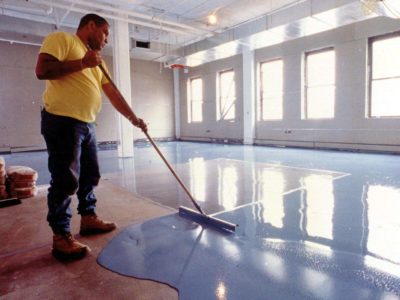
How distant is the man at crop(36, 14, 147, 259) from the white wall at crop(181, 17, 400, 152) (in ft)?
21.0

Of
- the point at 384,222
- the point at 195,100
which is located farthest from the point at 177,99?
the point at 384,222

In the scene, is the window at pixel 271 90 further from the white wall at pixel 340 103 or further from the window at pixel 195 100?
the window at pixel 195 100

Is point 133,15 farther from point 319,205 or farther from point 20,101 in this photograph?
point 319,205

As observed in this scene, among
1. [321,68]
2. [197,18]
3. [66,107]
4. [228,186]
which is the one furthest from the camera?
[197,18]

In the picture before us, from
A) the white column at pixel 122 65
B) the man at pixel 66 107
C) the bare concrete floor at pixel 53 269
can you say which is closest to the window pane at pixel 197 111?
the white column at pixel 122 65

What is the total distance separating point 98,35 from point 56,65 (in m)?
0.39

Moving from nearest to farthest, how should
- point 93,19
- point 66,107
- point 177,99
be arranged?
point 66,107
point 93,19
point 177,99

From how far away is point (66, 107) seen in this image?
66.0 inches

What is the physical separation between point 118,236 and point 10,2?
22.3 feet

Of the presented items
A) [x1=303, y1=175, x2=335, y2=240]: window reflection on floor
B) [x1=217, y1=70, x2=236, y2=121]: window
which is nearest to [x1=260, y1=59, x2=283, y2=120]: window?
[x1=217, y1=70, x2=236, y2=121]: window

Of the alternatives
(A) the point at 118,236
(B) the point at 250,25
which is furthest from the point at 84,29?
(B) the point at 250,25

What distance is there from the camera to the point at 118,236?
2029 mm

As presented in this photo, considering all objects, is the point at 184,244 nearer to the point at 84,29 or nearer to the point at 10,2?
the point at 84,29

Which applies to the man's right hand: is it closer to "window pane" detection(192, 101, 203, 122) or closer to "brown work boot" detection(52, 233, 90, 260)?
"brown work boot" detection(52, 233, 90, 260)
